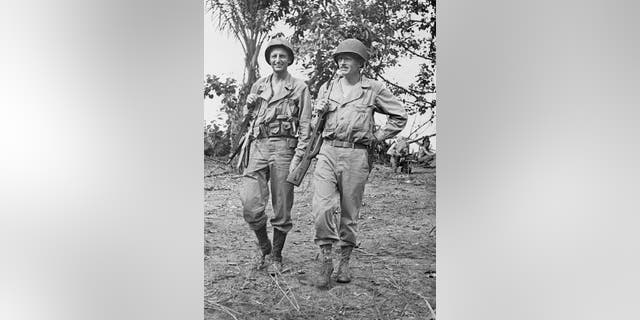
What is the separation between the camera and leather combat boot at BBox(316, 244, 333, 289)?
3287 mm

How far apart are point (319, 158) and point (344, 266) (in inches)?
23.4

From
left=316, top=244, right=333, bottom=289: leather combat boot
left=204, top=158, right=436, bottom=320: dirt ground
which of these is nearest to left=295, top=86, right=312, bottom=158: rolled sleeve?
left=204, top=158, right=436, bottom=320: dirt ground

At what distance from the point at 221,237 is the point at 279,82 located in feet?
2.97

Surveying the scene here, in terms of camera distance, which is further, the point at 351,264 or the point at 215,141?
the point at 215,141

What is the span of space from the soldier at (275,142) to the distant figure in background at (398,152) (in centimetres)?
47

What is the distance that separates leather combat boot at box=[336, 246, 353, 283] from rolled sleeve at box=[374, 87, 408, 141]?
Result: 62 cm

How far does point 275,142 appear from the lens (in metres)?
3.38

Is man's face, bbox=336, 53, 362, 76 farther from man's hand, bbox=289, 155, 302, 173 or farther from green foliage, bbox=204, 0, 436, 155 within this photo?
man's hand, bbox=289, 155, 302, 173

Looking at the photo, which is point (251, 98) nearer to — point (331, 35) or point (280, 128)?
point (280, 128)

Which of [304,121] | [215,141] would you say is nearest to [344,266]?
[304,121]

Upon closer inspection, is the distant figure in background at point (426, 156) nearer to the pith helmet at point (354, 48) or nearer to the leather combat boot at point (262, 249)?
the pith helmet at point (354, 48)

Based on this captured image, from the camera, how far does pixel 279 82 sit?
3.39 metres
